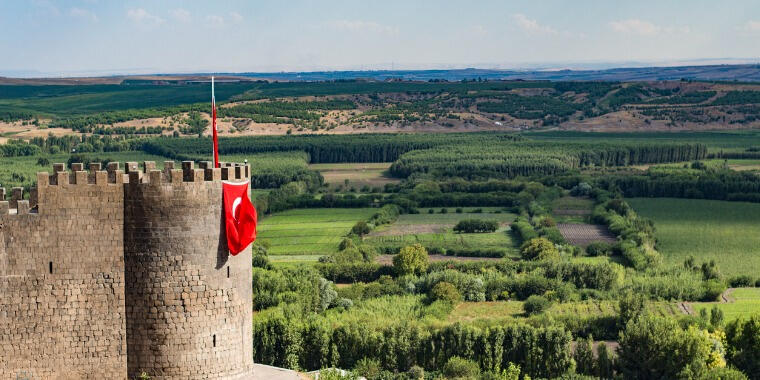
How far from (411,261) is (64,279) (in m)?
63.8

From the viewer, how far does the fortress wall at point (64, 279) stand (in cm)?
3222

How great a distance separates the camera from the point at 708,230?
119062 mm

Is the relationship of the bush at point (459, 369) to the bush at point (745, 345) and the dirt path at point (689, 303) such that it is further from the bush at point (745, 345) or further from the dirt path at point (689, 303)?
the dirt path at point (689, 303)

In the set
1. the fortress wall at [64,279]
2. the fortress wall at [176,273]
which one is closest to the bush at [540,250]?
the fortress wall at [176,273]

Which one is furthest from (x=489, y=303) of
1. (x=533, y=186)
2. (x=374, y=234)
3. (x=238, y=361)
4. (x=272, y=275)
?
(x=533, y=186)

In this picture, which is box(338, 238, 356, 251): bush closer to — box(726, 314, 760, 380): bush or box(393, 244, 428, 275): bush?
box(393, 244, 428, 275): bush

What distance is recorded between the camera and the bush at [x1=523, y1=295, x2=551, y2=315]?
78.7 m

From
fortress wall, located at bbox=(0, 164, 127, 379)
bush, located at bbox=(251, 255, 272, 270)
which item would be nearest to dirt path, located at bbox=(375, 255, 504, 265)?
bush, located at bbox=(251, 255, 272, 270)

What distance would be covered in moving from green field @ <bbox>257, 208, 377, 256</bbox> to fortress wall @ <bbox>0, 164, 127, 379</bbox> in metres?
72.2

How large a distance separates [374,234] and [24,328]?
87.3 meters

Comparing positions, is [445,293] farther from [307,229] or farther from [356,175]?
[356,175]

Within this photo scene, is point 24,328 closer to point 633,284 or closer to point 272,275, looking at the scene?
point 272,275

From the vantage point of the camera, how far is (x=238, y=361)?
113ft

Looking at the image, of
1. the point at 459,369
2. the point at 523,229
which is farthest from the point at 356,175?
the point at 459,369
